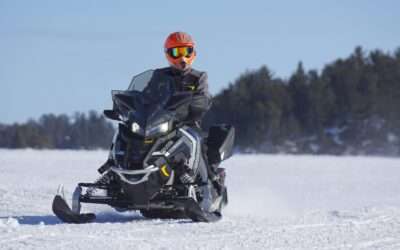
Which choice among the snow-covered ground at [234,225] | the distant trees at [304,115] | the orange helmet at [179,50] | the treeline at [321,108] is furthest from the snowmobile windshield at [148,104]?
the treeline at [321,108]

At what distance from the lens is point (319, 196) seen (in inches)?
591

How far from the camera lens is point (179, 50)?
31.3 feet

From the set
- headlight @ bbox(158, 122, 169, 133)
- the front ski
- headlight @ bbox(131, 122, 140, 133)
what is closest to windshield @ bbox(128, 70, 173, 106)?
headlight @ bbox(158, 122, 169, 133)

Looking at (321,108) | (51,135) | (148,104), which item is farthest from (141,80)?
(321,108)

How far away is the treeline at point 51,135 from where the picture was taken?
1707 inches

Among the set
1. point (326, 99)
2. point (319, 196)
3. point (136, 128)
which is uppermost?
point (326, 99)

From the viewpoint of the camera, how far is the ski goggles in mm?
9523

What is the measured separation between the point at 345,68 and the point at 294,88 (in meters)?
3.56

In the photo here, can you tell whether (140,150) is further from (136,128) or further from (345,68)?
(345,68)

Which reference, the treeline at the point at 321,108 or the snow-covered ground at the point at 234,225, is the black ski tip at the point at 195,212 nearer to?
the snow-covered ground at the point at 234,225

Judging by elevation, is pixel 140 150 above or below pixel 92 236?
above

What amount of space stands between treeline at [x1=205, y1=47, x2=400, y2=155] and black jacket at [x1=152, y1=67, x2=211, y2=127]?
3558cm

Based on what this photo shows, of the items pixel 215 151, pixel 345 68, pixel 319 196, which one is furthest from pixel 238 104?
pixel 215 151

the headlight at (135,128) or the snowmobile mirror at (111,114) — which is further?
the snowmobile mirror at (111,114)
